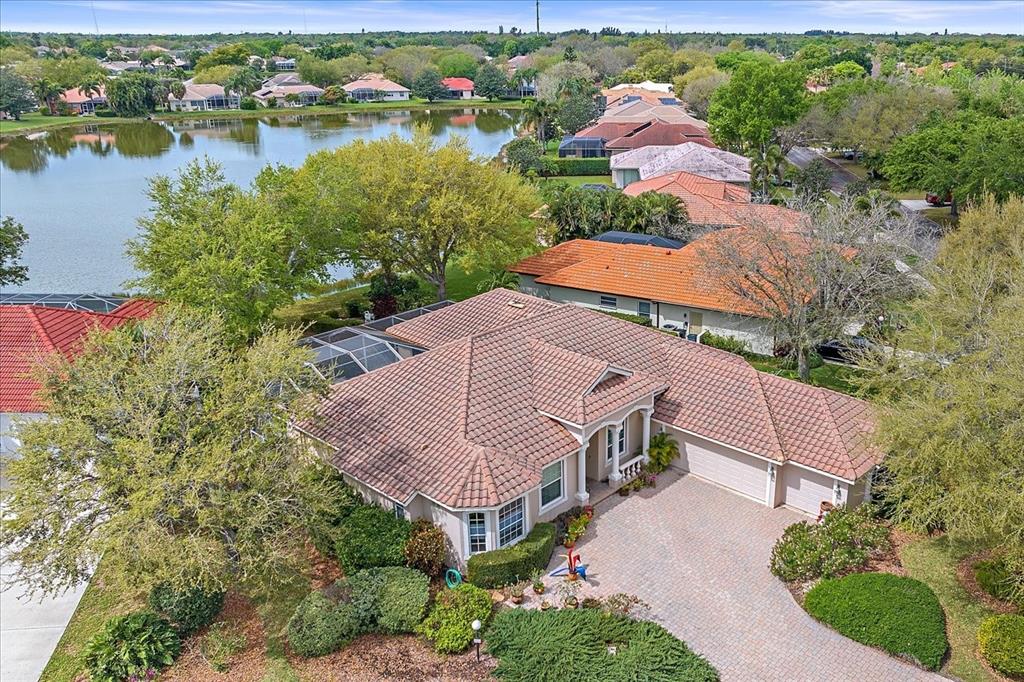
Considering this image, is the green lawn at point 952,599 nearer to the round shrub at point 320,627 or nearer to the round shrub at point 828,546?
the round shrub at point 828,546

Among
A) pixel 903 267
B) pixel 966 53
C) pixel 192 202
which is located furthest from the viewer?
pixel 966 53

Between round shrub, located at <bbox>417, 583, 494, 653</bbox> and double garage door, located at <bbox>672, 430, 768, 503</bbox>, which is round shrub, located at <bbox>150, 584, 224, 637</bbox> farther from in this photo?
double garage door, located at <bbox>672, 430, 768, 503</bbox>

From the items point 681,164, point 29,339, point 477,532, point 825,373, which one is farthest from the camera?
point 681,164

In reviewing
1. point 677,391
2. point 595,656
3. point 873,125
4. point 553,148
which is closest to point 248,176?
point 553,148

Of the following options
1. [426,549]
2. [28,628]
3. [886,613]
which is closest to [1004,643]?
[886,613]

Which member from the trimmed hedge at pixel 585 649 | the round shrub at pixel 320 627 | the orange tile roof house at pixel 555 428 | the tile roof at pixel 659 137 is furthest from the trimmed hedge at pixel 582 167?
the round shrub at pixel 320 627

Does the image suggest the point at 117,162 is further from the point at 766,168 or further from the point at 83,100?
the point at 766,168

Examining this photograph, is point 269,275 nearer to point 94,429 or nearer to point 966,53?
point 94,429
